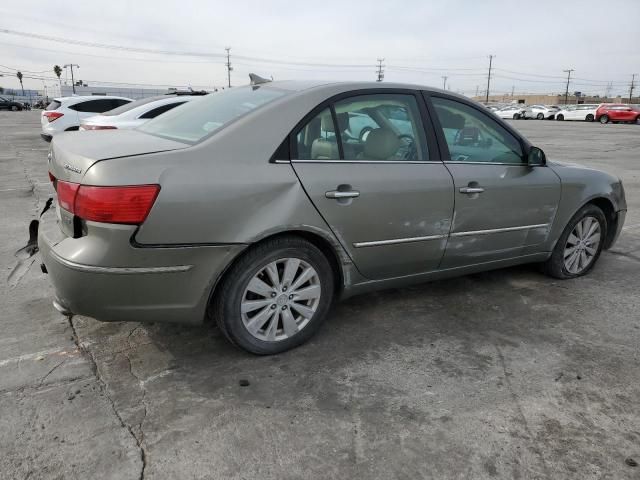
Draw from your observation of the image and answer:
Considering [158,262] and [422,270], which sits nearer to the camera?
[158,262]

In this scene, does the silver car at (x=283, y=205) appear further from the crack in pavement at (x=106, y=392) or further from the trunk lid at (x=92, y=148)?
the crack in pavement at (x=106, y=392)

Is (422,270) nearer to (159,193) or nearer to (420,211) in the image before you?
(420,211)

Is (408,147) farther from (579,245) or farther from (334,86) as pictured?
(579,245)

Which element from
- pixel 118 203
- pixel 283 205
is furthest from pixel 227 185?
pixel 118 203

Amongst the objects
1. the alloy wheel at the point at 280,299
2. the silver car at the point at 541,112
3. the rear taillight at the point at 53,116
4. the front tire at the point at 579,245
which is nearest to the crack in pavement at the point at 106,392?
the alloy wheel at the point at 280,299

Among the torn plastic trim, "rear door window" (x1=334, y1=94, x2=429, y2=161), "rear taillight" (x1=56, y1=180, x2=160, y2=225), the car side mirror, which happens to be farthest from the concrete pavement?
"rear door window" (x1=334, y1=94, x2=429, y2=161)

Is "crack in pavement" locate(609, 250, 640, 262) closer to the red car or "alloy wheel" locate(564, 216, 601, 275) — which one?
"alloy wheel" locate(564, 216, 601, 275)

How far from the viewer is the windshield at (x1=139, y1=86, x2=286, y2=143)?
114 inches

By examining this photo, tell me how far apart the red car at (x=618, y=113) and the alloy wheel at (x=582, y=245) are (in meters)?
37.3

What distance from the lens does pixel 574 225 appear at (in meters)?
4.16

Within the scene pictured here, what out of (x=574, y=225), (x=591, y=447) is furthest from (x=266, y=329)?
(x=574, y=225)

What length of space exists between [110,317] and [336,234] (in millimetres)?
1257

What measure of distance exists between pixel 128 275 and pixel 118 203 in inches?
13.7

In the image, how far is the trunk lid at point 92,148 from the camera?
247cm
